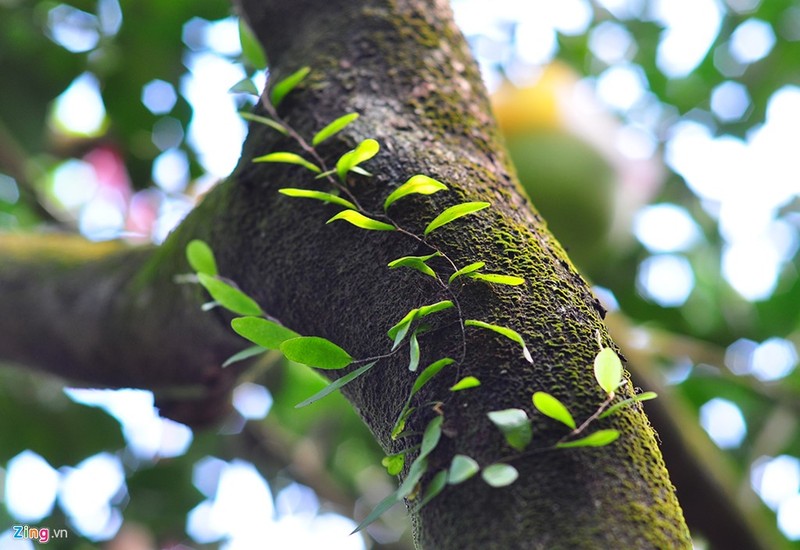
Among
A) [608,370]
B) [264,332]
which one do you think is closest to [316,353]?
[264,332]

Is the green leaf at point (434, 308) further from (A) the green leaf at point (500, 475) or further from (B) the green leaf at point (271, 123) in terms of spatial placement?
(B) the green leaf at point (271, 123)

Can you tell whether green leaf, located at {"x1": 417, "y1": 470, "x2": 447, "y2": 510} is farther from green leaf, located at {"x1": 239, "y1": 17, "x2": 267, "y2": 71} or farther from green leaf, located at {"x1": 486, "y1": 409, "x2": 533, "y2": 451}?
green leaf, located at {"x1": 239, "y1": 17, "x2": 267, "y2": 71}

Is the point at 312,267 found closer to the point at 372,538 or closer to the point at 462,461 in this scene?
the point at 462,461

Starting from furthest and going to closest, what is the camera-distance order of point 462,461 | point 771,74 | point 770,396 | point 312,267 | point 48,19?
1. point 771,74
2. point 48,19
3. point 770,396
4. point 312,267
5. point 462,461

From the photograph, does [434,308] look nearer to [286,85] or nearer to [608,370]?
[608,370]

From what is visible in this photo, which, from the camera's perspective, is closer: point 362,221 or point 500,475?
point 500,475

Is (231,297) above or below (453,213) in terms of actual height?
below

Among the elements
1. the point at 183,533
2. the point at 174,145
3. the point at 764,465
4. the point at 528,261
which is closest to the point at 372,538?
the point at 183,533
